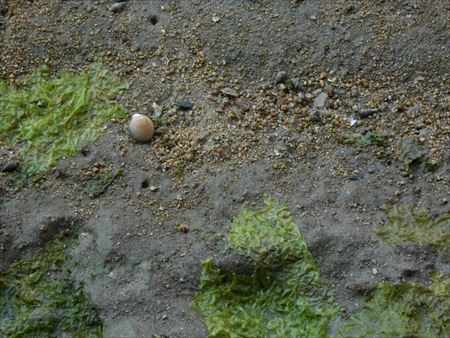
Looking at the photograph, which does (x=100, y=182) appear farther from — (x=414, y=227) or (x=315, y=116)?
(x=414, y=227)

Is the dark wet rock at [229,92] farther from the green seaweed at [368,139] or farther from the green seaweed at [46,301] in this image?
the green seaweed at [46,301]

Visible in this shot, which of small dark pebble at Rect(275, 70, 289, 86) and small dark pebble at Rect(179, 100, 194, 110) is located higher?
small dark pebble at Rect(275, 70, 289, 86)

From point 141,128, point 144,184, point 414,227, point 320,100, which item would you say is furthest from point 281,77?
point 414,227

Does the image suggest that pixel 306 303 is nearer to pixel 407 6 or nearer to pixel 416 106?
pixel 416 106

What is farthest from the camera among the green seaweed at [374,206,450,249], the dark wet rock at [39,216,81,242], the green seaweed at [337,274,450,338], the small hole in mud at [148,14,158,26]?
the small hole in mud at [148,14,158,26]

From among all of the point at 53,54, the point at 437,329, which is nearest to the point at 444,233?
the point at 437,329

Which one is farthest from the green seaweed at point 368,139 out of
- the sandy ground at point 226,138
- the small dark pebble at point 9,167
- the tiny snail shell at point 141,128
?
the small dark pebble at point 9,167

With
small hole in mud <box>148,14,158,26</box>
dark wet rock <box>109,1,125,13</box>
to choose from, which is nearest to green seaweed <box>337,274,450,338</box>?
small hole in mud <box>148,14,158,26</box>

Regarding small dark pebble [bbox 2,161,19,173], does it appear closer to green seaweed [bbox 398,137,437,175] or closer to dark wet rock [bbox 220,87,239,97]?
dark wet rock [bbox 220,87,239,97]
